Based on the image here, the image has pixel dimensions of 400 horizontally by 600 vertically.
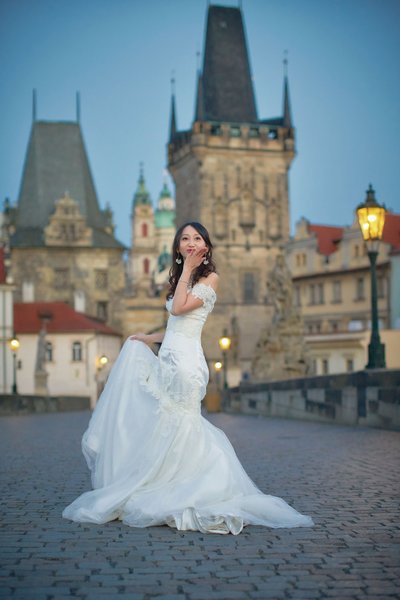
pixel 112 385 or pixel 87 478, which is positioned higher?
pixel 112 385

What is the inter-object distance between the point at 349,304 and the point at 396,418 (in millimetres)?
52433

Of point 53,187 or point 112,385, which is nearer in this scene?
point 112,385

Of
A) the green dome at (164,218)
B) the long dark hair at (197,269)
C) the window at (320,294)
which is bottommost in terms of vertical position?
the long dark hair at (197,269)

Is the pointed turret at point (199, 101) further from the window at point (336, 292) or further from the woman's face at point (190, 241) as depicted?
the woman's face at point (190, 241)

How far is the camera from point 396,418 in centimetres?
1530

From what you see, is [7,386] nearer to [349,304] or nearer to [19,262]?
[19,262]

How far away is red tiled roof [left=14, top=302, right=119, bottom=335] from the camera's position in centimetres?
6656

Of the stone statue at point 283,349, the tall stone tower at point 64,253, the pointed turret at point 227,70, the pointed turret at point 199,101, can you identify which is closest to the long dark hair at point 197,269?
the stone statue at point 283,349

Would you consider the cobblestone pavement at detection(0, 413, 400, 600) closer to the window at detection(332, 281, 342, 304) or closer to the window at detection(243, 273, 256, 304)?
the window at detection(332, 281, 342, 304)

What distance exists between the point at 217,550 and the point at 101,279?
7005 cm

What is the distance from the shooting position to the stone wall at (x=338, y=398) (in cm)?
1559

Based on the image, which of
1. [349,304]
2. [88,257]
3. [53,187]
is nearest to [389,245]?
[349,304]

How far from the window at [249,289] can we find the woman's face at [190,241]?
71191mm

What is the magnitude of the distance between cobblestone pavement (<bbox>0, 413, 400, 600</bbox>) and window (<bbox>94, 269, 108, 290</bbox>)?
65.6 meters
